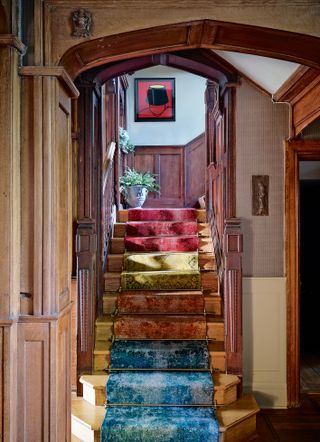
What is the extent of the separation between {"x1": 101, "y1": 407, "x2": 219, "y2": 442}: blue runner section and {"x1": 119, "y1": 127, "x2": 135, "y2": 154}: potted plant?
4.70 m

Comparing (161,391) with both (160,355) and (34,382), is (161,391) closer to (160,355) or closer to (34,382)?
Answer: (160,355)

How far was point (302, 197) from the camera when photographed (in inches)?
289

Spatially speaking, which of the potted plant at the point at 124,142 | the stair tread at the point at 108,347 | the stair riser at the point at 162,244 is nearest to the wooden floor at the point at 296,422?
the stair tread at the point at 108,347

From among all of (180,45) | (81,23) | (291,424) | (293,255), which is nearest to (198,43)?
(180,45)

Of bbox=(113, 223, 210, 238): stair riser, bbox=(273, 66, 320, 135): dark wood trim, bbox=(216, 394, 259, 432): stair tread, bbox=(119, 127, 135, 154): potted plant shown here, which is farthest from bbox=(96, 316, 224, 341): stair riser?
bbox=(119, 127, 135, 154): potted plant

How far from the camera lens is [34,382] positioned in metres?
2.49

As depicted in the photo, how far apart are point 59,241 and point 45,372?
0.66 metres

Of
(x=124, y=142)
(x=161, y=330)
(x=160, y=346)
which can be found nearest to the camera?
(x=160, y=346)

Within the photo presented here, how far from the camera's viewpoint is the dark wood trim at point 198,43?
2645 millimetres

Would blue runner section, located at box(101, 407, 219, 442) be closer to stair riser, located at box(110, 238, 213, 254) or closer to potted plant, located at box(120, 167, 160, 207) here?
stair riser, located at box(110, 238, 213, 254)

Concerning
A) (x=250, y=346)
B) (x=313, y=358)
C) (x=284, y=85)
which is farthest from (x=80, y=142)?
(x=313, y=358)

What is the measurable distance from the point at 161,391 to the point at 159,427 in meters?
0.37

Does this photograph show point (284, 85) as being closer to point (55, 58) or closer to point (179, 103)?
Answer: point (55, 58)

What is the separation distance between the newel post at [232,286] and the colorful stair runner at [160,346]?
235 mm
